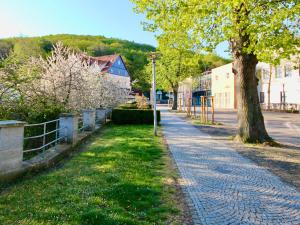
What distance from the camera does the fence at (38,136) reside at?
550 centimetres

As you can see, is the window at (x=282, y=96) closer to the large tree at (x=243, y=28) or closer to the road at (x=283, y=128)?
the road at (x=283, y=128)

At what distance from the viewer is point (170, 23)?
11.1 meters

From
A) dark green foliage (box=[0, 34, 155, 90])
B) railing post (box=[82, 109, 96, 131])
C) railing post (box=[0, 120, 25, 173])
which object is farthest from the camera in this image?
dark green foliage (box=[0, 34, 155, 90])

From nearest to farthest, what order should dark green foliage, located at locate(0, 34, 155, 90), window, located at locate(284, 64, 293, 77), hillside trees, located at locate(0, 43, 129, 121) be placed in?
1. hillside trees, located at locate(0, 43, 129, 121)
2. window, located at locate(284, 64, 293, 77)
3. dark green foliage, located at locate(0, 34, 155, 90)

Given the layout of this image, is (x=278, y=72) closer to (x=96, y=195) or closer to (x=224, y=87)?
(x=224, y=87)

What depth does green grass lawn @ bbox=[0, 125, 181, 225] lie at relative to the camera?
12.6ft

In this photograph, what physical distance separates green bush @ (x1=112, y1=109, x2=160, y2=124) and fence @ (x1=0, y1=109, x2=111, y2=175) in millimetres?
1055

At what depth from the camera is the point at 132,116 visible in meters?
18.3

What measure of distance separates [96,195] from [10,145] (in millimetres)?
2151

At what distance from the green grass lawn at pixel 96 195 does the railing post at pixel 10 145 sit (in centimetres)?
41

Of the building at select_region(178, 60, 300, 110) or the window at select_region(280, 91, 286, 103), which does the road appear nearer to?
the building at select_region(178, 60, 300, 110)

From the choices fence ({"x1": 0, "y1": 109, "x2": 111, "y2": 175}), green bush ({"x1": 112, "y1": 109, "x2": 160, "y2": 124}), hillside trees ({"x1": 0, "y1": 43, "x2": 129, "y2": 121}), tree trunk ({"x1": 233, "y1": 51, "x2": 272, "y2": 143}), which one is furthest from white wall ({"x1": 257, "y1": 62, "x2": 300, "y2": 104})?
fence ({"x1": 0, "y1": 109, "x2": 111, "y2": 175})

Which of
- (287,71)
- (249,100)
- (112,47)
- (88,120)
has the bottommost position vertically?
(88,120)

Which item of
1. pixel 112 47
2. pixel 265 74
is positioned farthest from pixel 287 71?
pixel 112 47
